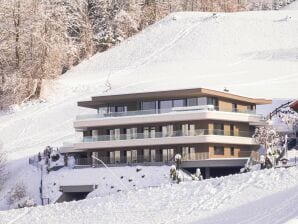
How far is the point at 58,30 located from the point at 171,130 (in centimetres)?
4454

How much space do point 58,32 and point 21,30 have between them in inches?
413

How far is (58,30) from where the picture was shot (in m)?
99.0

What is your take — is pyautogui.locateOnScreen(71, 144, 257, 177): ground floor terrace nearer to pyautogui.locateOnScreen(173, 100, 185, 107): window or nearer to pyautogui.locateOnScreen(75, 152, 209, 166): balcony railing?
pyautogui.locateOnScreen(75, 152, 209, 166): balcony railing

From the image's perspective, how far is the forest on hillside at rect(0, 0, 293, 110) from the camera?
3403 inches

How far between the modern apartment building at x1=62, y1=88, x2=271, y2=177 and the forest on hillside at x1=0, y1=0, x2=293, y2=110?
2581cm

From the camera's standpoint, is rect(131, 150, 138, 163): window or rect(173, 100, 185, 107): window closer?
rect(131, 150, 138, 163): window

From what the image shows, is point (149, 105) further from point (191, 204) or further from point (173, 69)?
point (173, 69)

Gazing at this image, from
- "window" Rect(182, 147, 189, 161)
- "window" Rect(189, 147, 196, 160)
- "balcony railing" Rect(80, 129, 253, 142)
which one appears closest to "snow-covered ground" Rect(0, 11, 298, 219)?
"balcony railing" Rect(80, 129, 253, 142)

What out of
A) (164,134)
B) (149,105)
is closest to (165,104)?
(149,105)

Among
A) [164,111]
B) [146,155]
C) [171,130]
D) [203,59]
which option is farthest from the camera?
[203,59]

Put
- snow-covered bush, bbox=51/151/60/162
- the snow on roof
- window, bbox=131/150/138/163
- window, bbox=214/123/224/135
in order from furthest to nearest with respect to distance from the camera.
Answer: the snow on roof
snow-covered bush, bbox=51/151/60/162
window, bbox=131/150/138/163
window, bbox=214/123/224/135

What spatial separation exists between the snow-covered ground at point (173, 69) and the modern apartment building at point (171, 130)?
6132mm

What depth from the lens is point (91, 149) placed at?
6016 cm

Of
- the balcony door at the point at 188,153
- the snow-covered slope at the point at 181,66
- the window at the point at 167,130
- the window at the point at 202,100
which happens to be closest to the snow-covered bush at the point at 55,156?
the snow-covered slope at the point at 181,66
